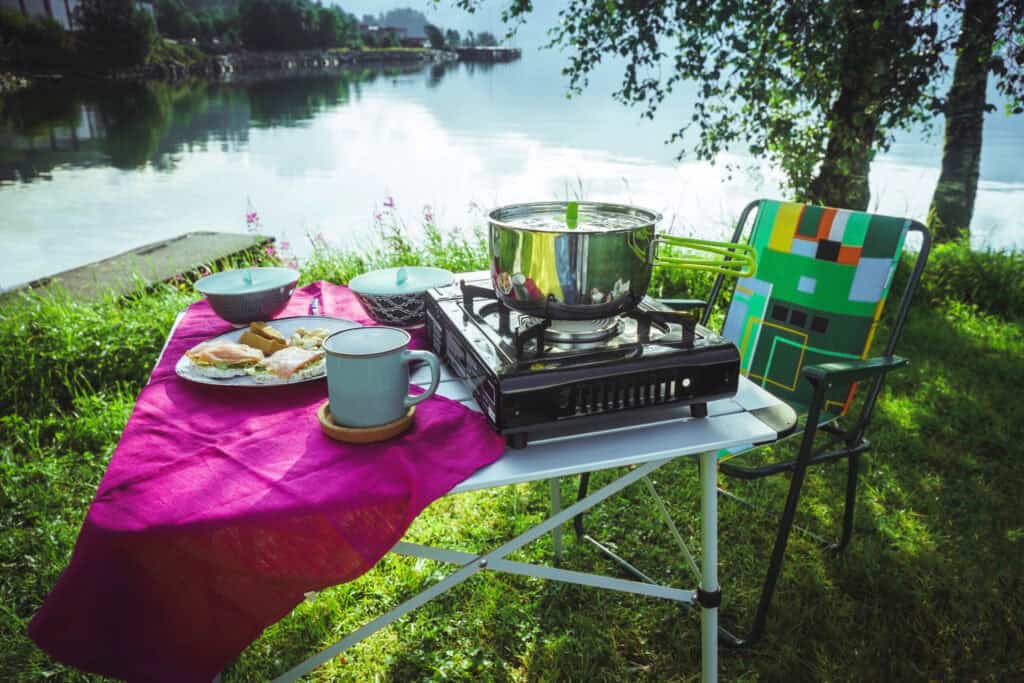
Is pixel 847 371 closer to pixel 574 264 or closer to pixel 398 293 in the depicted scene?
pixel 574 264

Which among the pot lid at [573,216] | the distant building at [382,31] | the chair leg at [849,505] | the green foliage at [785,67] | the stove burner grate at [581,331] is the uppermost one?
the distant building at [382,31]

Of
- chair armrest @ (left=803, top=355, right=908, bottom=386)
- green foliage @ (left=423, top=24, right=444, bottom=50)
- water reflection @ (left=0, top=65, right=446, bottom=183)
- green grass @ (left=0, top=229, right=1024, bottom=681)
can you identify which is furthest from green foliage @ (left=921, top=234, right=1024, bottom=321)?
green foliage @ (left=423, top=24, right=444, bottom=50)

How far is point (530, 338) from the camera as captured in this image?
→ 113cm

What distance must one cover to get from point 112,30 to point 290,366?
2812 centimetres

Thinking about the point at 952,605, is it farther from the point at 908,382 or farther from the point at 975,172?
the point at 975,172

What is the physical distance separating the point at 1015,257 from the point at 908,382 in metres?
2.12

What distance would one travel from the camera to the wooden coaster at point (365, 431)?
1.06 m

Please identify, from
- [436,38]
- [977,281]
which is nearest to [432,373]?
Answer: [977,281]

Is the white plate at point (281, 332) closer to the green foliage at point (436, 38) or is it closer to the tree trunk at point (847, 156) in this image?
the tree trunk at point (847, 156)

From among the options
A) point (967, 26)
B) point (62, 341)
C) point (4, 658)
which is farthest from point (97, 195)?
point (967, 26)

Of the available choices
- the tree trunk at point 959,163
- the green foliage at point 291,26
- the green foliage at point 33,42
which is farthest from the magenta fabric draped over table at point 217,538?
the green foliage at point 291,26

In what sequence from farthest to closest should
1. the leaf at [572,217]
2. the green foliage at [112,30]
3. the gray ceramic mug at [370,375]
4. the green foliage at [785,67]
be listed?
1. the green foliage at [112,30]
2. the green foliage at [785,67]
3. the leaf at [572,217]
4. the gray ceramic mug at [370,375]

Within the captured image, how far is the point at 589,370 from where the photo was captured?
1.05 metres

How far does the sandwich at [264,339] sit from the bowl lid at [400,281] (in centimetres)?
23
